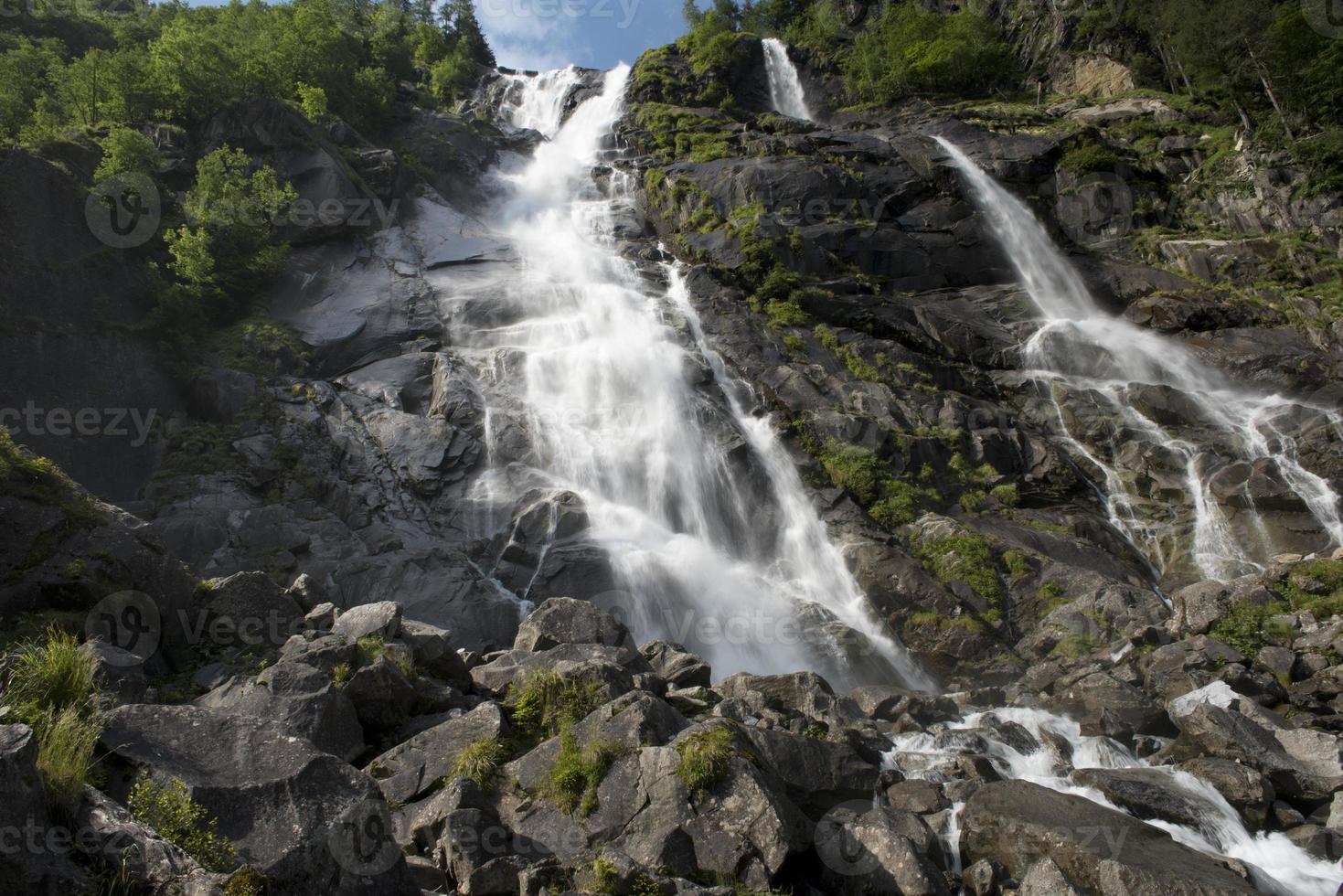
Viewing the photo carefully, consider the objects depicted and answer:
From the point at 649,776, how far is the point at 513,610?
7944 mm

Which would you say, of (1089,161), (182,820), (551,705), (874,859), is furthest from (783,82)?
(182,820)

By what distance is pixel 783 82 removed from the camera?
156 feet

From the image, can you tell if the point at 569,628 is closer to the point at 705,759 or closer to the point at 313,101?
the point at 705,759

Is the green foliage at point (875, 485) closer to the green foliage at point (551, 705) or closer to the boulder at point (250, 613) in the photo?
the green foliage at point (551, 705)

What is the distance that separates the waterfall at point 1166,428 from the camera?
1905 cm

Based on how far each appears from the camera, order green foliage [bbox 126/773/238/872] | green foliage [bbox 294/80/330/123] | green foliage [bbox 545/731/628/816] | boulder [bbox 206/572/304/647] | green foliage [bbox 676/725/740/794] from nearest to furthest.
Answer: green foliage [bbox 126/773/238/872] < green foliage [bbox 676/725/740/794] < green foliage [bbox 545/731/628/816] < boulder [bbox 206/572/304/647] < green foliage [bbox 294/80/330/123]

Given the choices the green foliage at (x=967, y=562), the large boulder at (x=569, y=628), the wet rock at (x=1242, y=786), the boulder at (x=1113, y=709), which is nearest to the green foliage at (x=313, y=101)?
the large boulder at (x=569, y=628)

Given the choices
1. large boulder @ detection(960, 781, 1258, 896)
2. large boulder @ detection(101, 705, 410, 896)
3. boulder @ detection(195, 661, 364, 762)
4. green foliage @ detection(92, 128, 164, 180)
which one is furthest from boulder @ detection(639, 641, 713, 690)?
green foliage @ detection(92, 128, 164, 180)

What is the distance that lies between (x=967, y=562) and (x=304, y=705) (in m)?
14.8

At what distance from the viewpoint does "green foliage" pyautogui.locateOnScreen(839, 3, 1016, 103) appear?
143 ft

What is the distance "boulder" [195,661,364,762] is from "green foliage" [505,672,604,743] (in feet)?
5.92

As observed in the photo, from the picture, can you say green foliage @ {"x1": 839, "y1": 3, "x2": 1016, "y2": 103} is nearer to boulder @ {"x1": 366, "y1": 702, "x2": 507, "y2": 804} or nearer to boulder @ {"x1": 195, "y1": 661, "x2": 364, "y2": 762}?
boulder @ {"x1": 366, "y1": 702, "x2": 507, "y2": 804}

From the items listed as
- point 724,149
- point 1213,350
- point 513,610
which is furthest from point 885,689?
point 724,149

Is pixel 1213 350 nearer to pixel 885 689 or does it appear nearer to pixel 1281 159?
pixel 1281 159
